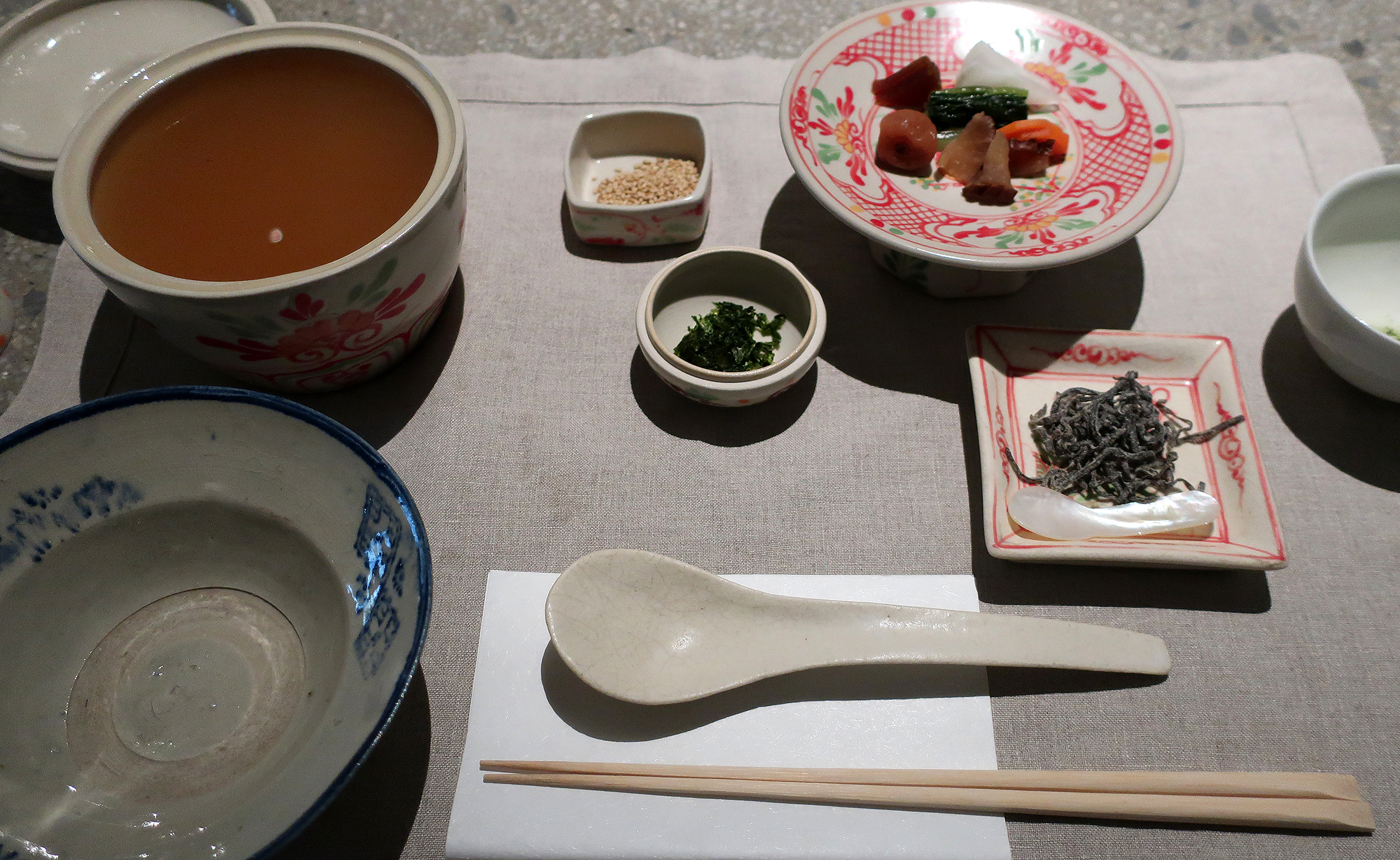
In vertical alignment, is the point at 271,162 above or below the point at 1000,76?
below

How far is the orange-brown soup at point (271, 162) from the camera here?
3.13 feet

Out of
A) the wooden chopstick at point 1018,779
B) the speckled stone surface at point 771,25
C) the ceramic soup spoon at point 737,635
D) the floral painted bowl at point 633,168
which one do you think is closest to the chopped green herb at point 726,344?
the floral painted bowl at point 633,168

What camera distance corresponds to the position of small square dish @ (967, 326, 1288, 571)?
907mm

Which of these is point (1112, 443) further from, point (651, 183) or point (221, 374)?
point (221, 374)

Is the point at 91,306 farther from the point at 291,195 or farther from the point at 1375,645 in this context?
the point at 1375,645

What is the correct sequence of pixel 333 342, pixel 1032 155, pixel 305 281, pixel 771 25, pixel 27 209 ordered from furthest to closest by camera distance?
1. pixel 771 25
2. pixel 27 209
3. pixel 1032 155
4. pixel 333 342
5. pixel 305 281

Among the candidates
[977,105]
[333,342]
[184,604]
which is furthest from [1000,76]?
[184,604]

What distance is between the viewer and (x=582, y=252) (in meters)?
1.22

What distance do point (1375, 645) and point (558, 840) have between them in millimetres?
1019

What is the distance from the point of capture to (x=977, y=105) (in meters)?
1.20

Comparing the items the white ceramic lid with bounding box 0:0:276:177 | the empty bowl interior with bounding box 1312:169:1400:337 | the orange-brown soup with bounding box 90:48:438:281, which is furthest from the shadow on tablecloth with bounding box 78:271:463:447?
the empty bowl interior with bounding box 1312:169:1400:337

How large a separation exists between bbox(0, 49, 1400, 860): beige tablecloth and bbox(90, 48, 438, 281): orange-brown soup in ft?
0.68

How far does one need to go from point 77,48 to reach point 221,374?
0.70 metres

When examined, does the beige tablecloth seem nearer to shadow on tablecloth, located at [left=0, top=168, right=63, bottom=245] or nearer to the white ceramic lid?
shadow on tablecloth, located at [left=0, top=168, right=63, bottom=245]
